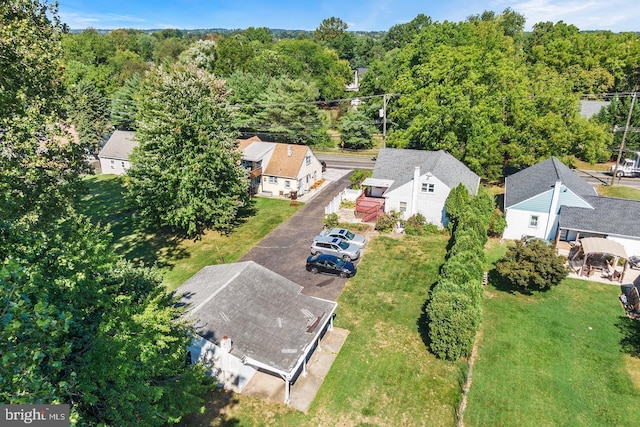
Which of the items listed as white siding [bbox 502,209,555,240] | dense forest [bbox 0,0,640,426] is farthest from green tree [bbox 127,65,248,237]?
white siding [bbox 502,209,555,240]

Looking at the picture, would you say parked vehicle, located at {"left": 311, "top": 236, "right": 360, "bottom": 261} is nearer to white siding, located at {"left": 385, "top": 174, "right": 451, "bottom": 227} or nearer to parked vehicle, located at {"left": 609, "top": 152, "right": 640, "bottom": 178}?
white siding, located at {"left": 385, "top": 174, "right": 451, "bottom": 227}

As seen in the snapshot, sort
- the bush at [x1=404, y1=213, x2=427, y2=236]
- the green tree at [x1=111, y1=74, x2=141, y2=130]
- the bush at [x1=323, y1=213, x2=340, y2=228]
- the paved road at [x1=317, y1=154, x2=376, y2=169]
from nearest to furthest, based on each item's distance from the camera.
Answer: the bush at [x1=404, y1=213, x2=427, y2=236], the bush at [x1=323, y1=213, x2=340, y2=228], the paved road at [x1=317, y1=154, x2=376, y2=169], the green tree at [x1=111, y1=74, x2=141, y2=130]

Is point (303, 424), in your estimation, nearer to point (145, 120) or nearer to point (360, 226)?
point (360, 226)

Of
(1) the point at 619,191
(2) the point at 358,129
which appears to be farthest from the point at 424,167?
(2) the point at 358,129

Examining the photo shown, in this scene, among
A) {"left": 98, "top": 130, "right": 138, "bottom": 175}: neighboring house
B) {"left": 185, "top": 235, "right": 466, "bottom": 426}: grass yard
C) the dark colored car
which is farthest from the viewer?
{"left": 98, "top": 130, "right": 138, "bottom": 175}: neighboring house

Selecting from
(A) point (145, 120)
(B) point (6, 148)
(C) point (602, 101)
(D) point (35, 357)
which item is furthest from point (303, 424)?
(C) point (602, 101)

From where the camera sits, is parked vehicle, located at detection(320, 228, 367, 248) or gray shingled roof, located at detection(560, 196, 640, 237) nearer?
gray shingled roof, located at detection(560, 196, 640, 237)

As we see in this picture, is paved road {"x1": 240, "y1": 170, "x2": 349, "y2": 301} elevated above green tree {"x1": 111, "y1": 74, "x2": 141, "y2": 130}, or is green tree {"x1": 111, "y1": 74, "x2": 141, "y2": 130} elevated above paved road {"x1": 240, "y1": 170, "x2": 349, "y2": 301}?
green tree {"x1": 111, "y1": 74, "x2": 141, "y2": 130}
